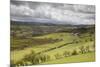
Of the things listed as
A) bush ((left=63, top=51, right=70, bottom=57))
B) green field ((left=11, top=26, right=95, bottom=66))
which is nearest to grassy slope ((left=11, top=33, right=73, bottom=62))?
green field ((left=11, top=26, right=95, bottom=66))

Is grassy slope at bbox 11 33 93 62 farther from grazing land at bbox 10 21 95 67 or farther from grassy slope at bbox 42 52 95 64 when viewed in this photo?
grassy slope at bbox 42 52 95 64

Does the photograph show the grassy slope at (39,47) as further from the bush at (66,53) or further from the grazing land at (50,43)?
the bush at (66,53)

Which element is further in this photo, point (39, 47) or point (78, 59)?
point (78, 59)

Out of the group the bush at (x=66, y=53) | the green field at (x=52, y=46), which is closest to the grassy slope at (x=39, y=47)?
the green field at (x=52, y=46)

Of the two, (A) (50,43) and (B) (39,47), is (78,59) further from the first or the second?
(B) (39,47)

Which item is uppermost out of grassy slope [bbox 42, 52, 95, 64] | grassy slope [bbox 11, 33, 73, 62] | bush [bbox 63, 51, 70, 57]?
grassy slope [bbox 11, 33, 73, 62]

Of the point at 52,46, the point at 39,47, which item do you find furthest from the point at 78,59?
the point at 39,47

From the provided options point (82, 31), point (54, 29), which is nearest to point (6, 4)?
point (54, 29)

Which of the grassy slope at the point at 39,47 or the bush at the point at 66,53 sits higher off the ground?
the grassy slope at the point at 39,47

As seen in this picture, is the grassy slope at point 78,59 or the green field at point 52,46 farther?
the grassy slope at point 78,59

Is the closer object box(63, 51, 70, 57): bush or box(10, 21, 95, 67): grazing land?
box(10, 21, 95, 67): grazing land

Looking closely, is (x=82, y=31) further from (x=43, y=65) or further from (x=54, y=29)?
(x=43, y=65)
